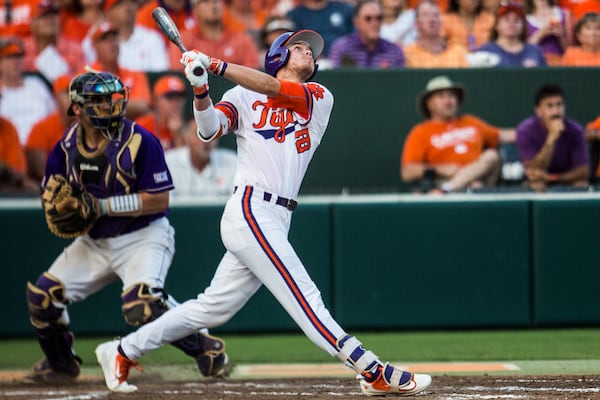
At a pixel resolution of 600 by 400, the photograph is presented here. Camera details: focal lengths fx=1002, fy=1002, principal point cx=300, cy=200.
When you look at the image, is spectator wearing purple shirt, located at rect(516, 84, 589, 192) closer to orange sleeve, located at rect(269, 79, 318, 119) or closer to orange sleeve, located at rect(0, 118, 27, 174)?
orange sleeve, located at rect(269, 79, 318, 119)

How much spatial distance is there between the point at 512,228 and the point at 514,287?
0.47 meters

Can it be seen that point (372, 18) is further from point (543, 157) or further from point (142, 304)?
point (142, 304)

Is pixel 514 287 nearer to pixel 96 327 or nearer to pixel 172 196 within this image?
pixel 172 196

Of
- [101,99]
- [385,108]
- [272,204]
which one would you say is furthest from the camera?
[385,108]

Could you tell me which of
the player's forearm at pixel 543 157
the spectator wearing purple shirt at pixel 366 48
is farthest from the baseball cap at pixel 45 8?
the player's forearm at pixel 543 157

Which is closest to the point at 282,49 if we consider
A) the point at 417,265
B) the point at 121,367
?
the point at 121,367

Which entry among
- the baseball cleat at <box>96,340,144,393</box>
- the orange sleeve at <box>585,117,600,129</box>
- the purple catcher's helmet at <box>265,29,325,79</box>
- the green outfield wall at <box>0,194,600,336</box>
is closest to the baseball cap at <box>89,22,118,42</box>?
the green outfield wall at <box>0,194,600,336</box>

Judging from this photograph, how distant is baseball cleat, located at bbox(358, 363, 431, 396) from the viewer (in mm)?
4660

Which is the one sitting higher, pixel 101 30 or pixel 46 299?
pixel 101 30

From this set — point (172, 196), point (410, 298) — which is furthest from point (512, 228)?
point (172, 196)

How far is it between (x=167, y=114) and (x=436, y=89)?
7.35 ft

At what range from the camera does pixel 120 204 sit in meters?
5.64

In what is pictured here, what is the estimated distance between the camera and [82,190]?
5.68m

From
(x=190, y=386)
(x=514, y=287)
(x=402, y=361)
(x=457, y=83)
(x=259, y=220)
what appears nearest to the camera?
(x=259, y=220)
